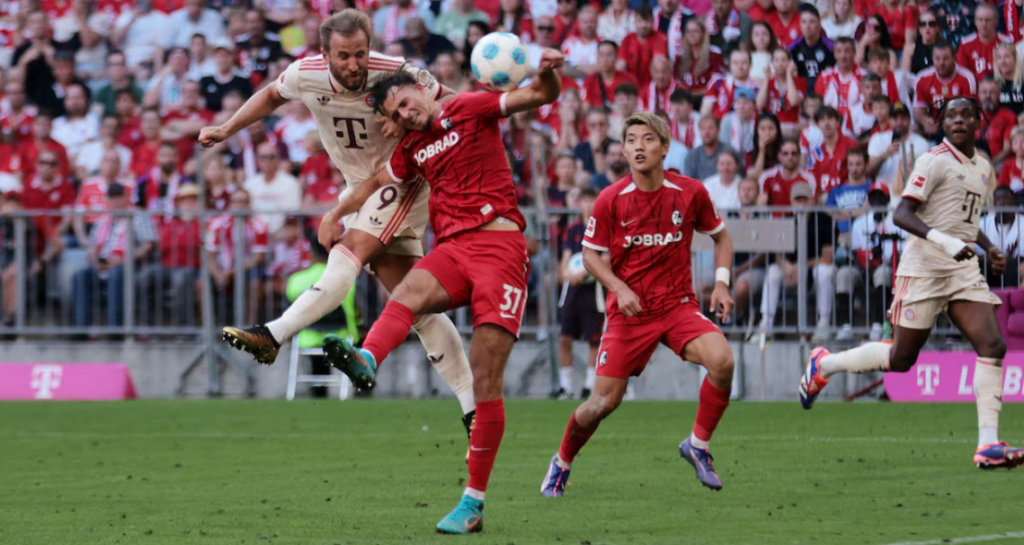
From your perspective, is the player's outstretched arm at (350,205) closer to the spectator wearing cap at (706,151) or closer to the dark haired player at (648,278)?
the dark haired player at (648,278)

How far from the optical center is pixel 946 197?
9.56 meters

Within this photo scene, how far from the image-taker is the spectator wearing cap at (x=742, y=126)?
16.4m

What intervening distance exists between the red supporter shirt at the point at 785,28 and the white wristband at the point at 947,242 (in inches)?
305

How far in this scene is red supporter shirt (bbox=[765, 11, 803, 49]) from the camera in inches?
658

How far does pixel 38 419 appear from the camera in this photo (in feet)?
46.8

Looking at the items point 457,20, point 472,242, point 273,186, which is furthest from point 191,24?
point 472,242

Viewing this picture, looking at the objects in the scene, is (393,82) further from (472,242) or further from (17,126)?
(17,126)

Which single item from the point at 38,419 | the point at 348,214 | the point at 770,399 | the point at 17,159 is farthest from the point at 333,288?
the point at 17,159

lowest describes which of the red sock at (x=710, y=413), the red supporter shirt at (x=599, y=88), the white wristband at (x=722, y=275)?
the red sock at (x=710, y=413)

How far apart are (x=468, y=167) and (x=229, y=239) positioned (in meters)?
10.6

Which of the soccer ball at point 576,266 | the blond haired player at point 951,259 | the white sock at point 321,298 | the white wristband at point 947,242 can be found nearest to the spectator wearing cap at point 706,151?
the soccer ball at point 576,266

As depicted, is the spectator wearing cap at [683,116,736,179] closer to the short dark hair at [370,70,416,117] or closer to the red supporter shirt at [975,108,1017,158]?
the red supporter shirt at [975,108,1017,158]

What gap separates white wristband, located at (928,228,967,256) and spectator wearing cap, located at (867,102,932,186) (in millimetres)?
6332

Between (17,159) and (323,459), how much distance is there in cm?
1115
